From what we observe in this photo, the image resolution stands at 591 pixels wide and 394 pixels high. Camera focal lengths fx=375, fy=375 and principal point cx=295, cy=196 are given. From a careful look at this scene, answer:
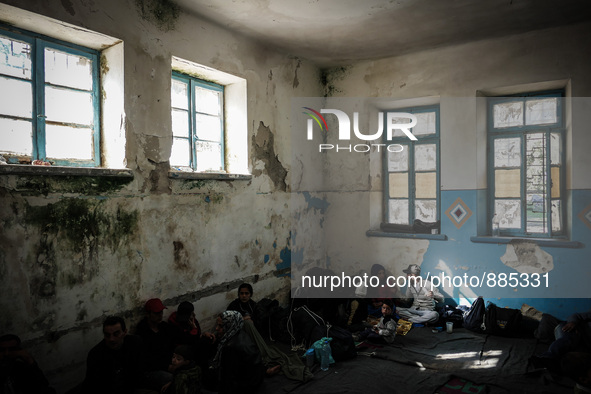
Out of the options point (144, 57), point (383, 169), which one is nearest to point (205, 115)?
point (144, 57)

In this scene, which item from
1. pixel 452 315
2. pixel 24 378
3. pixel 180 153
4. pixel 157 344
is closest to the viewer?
pixel 24 378

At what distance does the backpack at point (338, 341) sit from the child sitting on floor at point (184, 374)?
1.48 metres

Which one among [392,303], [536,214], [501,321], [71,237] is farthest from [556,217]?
[71,237]

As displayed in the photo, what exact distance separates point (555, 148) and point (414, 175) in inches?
70.1

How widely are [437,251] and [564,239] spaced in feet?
4.93

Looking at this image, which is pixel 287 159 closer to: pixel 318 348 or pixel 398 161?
pixel 398 161

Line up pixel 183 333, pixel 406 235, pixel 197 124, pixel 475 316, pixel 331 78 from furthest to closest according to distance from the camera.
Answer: pixel 331 78 < pixel 406 235 < pixel 475 316 < pixel 197 124 < pixel 183 333

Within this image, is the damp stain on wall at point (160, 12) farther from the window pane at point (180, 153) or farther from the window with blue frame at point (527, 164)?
the window with blue frame at point (527, 164)

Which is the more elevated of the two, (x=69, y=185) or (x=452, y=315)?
(x=69, y=185)

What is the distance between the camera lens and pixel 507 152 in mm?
5043

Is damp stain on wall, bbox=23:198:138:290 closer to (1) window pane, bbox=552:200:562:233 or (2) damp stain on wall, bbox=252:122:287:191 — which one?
(2) damp stain on wall, bbox=252:122:287:191

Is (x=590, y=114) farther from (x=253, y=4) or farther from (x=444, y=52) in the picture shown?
(x=253, y=4)

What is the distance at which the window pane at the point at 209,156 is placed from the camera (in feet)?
14.1

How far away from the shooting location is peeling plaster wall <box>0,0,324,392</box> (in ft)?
9.29
